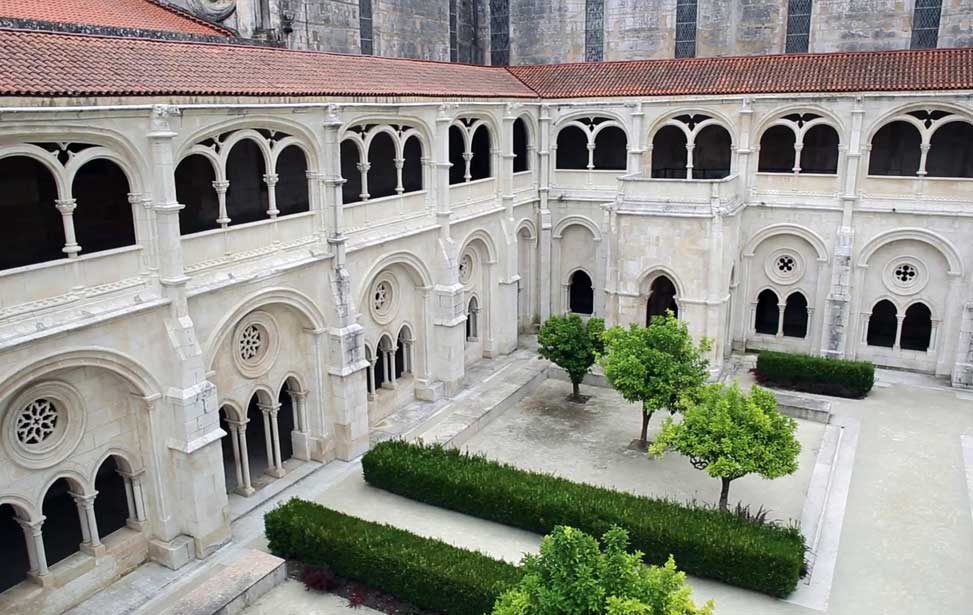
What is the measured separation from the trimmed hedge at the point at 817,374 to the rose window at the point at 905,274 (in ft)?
12.4

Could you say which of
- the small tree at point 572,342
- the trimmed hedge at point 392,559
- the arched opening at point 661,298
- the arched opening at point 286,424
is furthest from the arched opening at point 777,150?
the trimmed hedge at point 392,559

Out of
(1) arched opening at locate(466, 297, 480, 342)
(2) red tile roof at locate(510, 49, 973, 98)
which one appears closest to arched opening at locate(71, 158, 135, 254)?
(1) arched opening at locate(466, 297, 480, 342)

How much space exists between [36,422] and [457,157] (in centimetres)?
1901

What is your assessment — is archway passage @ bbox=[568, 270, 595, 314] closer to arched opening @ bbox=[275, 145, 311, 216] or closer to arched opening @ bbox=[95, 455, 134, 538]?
arched opening @ bbox=[275, 145, 311, 216]

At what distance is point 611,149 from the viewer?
37.3 m

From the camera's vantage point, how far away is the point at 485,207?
30.9 meters

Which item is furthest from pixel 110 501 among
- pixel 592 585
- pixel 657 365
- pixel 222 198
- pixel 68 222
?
pixel 657 365

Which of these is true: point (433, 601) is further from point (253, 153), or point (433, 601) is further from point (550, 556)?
point (253, 153)

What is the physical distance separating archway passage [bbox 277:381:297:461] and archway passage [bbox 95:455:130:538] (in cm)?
477

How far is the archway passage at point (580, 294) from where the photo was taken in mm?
36281

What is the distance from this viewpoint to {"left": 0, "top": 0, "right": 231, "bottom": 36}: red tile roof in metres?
22.5

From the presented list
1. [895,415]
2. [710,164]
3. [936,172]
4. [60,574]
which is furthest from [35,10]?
[936,172]

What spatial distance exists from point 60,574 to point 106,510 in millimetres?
2833

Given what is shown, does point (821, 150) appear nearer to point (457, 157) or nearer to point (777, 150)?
point (777, 150)
